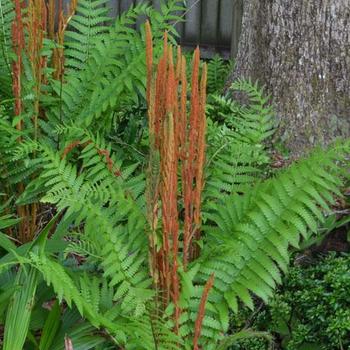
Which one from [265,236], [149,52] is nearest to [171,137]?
[149,52]

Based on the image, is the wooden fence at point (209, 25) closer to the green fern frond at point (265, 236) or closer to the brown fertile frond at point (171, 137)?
the green fern frond at point (265, 236)

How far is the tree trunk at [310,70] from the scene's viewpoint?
185 inches

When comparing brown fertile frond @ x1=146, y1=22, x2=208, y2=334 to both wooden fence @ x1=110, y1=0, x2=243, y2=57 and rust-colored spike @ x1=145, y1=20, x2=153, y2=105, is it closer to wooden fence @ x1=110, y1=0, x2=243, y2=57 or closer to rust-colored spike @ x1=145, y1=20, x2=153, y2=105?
rust-colored spike @ x1=145, y1=20, x2=153, y2=105

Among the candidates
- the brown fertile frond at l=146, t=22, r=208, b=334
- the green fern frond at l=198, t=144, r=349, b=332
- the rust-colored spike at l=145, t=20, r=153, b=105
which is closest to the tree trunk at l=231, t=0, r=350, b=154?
the green fern frond at l=198, t=144, r=349, b=332

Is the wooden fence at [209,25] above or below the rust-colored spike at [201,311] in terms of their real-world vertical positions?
below

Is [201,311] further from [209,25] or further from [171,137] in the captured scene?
[209,25]

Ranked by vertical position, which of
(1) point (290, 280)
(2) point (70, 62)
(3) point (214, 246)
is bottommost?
(1) point (290, 280)

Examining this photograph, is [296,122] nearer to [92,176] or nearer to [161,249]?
[92,176]

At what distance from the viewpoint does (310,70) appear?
4762 millimetres

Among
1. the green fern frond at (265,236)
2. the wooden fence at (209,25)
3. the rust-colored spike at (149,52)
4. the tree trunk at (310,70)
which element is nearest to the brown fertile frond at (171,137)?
the rust-colored spike at (149,52)

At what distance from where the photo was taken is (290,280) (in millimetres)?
4035

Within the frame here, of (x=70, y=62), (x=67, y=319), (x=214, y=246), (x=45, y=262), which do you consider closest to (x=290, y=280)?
(x=214, y=246)

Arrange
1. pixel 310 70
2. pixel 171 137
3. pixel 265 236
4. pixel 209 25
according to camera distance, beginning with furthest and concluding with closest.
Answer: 1. pixel 209 25
2. pixel 310 70
3. pixel 265 236
4. pixel 171 137

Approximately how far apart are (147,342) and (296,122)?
6.23ft
